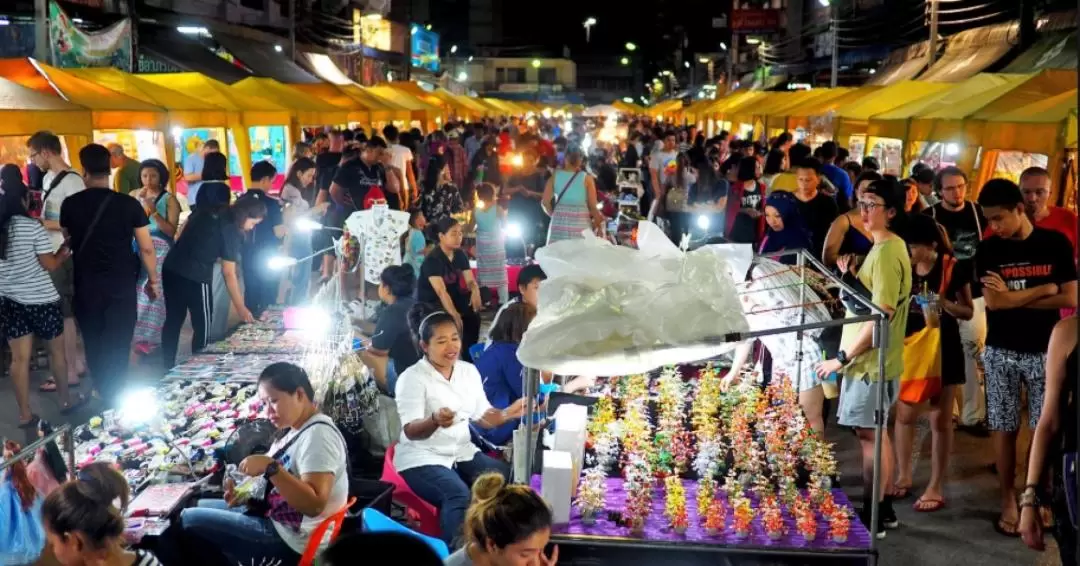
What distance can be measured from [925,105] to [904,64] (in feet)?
43.7

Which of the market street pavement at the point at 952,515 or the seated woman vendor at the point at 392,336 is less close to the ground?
the seated woman vendor at the point at 392,336

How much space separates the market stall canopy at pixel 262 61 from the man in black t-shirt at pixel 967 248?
1753cm

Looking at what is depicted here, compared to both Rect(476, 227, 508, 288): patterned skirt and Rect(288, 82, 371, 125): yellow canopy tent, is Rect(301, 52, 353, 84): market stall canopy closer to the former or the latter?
Rect(288, 82, 371, 125): yellow canopy tent

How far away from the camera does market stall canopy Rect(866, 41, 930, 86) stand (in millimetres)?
22841

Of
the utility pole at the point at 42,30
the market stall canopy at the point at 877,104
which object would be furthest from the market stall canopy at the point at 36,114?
the market stall canopy at the point at 877,104

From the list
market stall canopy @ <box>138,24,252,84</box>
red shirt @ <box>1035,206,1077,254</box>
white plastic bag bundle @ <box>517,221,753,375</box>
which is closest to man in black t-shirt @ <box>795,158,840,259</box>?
red shirt @ <box>1035,206,1077,254</box>

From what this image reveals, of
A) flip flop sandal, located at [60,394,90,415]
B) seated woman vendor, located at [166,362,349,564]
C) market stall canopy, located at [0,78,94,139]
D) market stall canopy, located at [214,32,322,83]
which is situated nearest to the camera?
seated woman vendor, located at [166,362,349,564]

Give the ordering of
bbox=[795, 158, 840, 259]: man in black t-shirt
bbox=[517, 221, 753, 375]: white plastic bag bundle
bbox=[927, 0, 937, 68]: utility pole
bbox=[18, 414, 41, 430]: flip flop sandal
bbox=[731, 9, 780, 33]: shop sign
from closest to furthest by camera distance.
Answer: bbox=[517, 221, 753, 375]: white plastic bag bundle
bbox=[18, 414, 41, 430]: flip flop sandal
bbox=[795, 158, 840, 259]: man in black t-shirt
bbox=[927, 0, 937, 68]: utility pole
bbox=[731, 9, 780, 33]: shop sign

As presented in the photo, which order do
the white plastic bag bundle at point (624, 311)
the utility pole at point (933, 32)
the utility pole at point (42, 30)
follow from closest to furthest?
1. the white plastic bag bundle at point (624, 311)
2. the utility pole at point (42, 30)
3. the utility pole at point (933, 32)

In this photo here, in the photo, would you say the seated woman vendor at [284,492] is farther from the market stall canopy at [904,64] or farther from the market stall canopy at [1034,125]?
the market stall canopy at [904,64]

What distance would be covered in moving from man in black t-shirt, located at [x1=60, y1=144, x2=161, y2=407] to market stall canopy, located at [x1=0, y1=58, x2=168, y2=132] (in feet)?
8.91

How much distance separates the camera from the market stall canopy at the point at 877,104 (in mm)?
13656

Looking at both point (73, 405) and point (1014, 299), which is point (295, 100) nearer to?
point (73, 405)

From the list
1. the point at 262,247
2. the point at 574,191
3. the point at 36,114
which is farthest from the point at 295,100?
the point at 36,114
